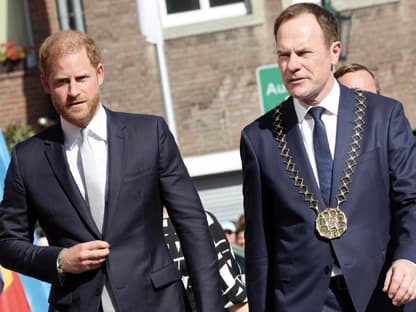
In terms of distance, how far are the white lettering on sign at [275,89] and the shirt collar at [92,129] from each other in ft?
19.5

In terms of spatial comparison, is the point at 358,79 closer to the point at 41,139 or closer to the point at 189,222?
the point at 189,222

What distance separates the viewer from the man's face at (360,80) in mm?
7160

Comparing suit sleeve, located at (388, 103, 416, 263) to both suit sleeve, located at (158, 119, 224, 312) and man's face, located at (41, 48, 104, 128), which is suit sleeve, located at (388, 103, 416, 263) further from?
man's face, located at (41, 48, 104, 128)

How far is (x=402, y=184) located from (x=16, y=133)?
46.2 feet

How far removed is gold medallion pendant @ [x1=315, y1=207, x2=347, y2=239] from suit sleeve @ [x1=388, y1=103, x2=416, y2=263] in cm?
21

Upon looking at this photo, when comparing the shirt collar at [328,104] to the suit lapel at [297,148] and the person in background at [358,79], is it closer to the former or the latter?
the suit lapel at [297,148]

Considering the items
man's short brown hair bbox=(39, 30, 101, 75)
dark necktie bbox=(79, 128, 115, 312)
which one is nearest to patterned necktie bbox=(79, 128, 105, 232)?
dark necktie bbox=(79, 128, 115, 312)

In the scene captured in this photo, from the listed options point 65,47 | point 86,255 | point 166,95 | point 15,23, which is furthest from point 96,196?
point 15,23

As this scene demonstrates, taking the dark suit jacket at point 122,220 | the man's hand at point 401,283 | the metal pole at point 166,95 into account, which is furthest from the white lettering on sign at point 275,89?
the man's hand at point 401,283

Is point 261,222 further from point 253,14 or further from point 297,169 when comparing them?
point 253,14

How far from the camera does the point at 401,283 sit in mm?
4836

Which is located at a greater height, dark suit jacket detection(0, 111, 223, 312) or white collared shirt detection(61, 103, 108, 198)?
white collared shirt detection(61, 103, 108, 198)

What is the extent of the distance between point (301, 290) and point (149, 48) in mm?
14011

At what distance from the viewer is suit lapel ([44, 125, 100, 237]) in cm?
533
